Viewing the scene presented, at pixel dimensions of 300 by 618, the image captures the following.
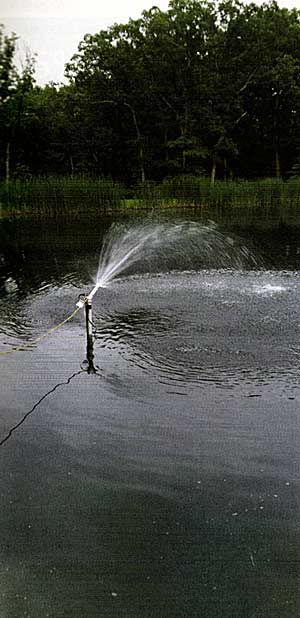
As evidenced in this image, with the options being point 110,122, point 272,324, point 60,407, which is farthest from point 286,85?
point 60,407

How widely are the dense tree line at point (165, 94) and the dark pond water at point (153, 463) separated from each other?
23.9 meters

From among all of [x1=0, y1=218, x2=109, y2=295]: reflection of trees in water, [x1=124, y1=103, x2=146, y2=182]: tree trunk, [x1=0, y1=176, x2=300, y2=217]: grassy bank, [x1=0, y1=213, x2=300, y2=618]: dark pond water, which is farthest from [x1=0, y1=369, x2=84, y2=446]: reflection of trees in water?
[x1=124, y1=103, x2=146, y2=182]: tree trunk

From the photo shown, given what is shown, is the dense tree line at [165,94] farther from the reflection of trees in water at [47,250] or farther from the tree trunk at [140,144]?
→ the reflection of trees in water at [47,250]

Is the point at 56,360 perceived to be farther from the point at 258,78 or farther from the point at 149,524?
the point at 258,78

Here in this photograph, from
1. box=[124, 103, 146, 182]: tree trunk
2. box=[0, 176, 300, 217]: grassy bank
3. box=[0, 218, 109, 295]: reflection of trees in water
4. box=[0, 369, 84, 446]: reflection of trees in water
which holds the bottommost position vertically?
box=[0, 369, 84, 446]: reflection of trees in water

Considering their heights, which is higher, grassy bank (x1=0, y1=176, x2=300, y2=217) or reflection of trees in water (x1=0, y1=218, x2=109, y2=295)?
grassy bank (x1=0, y1=176, x2=300, y2=217)

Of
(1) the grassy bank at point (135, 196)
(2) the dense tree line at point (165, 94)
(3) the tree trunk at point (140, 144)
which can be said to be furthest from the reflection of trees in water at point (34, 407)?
(3) the tree trunk at point (140, 144)

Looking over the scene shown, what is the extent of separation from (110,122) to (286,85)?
932 centimetres

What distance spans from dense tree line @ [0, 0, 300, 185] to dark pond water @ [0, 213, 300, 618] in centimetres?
2385

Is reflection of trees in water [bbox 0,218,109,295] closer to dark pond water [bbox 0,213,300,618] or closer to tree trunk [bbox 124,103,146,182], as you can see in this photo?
dark pond water [bbox 0,213,300,618]

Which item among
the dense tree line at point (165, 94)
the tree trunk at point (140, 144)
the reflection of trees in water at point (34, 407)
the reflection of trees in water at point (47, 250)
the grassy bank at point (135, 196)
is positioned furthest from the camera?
the tree trunk at point (140, 144)

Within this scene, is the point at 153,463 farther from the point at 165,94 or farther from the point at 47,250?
the point at 165,94

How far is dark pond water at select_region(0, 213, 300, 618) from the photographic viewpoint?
8.40ft

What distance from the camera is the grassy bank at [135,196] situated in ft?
64.8
